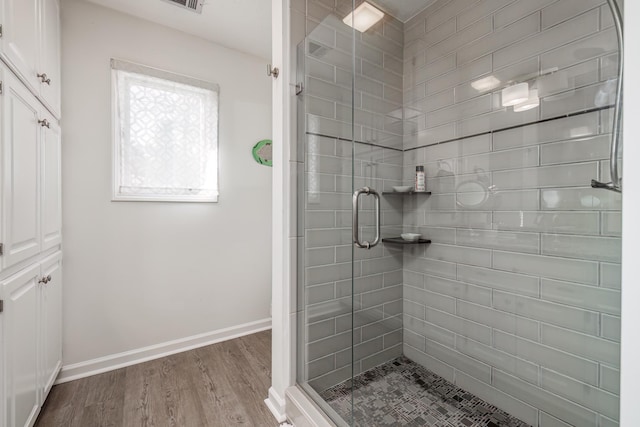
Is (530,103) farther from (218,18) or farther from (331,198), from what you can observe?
(218,18)

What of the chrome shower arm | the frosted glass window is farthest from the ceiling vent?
the chrome shower arm

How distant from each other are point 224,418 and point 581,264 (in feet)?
6.45

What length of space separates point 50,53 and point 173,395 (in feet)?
7.20

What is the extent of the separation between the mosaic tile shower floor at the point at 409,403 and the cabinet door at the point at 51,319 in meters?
1.55

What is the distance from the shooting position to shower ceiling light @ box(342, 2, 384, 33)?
5.21 feet

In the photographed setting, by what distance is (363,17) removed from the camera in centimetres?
166

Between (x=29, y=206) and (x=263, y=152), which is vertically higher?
(x=263, y=152)

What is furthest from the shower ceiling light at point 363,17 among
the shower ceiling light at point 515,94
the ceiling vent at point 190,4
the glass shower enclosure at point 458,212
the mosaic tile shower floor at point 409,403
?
the mosaic tile shower floor at point 409,403

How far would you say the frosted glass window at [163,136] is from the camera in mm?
2066

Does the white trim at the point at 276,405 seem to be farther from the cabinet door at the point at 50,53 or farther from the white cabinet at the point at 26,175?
the cabinet door at the point at 50,53

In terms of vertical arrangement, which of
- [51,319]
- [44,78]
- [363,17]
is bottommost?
[51,319]

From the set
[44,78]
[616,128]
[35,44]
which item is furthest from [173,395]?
[616,128]

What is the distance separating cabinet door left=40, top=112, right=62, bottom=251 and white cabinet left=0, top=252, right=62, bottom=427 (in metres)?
0.14

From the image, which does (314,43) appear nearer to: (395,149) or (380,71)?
(380,71)
